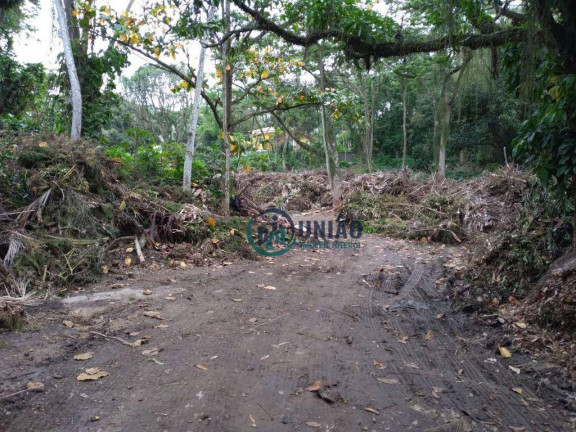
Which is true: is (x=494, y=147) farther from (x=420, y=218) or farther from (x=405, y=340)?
(x=405, y=340)

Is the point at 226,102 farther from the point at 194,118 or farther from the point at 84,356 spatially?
the point at 84,356

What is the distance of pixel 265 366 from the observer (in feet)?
10.3

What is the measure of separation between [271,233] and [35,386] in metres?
5.91

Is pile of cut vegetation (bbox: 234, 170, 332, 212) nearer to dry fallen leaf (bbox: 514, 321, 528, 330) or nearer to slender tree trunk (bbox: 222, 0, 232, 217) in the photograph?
slender tree trunk (bbox: 222, 0, 232, 217)

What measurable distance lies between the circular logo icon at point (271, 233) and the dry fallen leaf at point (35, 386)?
4828 mm

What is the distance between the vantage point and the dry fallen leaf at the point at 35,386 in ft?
8.64

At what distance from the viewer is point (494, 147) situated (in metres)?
22.1

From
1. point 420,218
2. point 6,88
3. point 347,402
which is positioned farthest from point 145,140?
point 347,402

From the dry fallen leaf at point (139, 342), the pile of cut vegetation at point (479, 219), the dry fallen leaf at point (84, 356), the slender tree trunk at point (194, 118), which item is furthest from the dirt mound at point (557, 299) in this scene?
the slender tree trunk at point (194, 118)

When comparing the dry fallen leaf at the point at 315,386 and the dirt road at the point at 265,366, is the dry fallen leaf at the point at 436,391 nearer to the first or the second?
the dirt road at the point at 265,366

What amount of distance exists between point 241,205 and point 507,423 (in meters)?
7.85

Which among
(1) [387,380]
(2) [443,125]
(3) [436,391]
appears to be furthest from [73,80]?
(2) [443,125]

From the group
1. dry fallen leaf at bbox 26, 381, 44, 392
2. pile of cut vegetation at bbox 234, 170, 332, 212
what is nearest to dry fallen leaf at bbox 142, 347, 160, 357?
dry fallen leaf at bbox 26, 381, 44, 392

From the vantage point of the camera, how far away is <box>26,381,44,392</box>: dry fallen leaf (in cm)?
263
